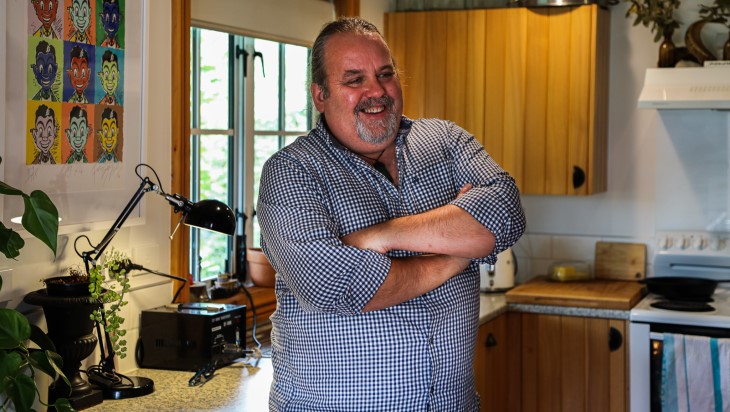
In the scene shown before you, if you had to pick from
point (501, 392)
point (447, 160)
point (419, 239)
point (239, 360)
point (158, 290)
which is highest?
point (447, 160)

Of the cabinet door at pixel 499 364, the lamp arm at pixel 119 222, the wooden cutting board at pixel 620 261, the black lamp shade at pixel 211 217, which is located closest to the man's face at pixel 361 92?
the black lamp shade at pixel 211 217

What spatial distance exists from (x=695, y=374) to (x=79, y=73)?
2.60 m

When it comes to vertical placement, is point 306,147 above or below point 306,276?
above

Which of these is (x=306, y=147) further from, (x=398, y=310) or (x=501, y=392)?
(x=501, y=392)

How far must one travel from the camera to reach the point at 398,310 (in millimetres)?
2152

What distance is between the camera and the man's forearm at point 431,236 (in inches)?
84.4

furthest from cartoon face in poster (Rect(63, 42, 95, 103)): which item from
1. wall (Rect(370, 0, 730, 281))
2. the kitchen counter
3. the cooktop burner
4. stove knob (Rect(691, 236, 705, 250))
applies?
stove knob (Rect(691, 236, 705, 250))

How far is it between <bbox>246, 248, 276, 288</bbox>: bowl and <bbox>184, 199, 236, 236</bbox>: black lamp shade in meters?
1.18

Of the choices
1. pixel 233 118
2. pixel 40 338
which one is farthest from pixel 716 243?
pixel 40 338

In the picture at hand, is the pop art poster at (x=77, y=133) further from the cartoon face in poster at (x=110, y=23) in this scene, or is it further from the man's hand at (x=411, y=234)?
the man's hand at (x=411, y=234)

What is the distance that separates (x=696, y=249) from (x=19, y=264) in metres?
3.09

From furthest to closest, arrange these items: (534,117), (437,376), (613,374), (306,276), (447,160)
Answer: (534,117) → (613,374) → (447,160) → (437,376) → (306,276)

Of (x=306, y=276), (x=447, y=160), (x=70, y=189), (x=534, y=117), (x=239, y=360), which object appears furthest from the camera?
(x=534, y=117)

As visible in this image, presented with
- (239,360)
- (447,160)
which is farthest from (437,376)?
(239,360)
